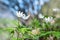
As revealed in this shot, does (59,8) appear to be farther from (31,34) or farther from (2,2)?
(31,34)

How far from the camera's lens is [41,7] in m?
4.75

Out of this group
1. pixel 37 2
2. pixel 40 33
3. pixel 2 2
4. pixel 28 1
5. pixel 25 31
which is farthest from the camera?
pixel 37 2

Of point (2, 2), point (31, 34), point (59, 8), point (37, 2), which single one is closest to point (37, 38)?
point (31, 34)

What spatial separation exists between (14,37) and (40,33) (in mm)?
212

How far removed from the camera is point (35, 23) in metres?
2.14

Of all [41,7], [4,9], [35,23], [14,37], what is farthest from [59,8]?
[14,37]

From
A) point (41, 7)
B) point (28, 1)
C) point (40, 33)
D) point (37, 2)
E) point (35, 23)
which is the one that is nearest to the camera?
point (40, 33)

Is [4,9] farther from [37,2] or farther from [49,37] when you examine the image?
[49,37]

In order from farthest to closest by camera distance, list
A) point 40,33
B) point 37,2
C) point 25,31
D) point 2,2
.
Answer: point 37,2, point 2,2, point 40,33, point 25,31

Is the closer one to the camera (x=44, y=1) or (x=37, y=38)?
(x=37, y=38)

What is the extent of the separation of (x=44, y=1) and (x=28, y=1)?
0.85 metres

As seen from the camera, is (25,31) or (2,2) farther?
(2,2)

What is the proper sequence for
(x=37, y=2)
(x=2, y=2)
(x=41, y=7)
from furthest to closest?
(x=41, y=7)
(x=37, y=2)
(x=2, y=2)

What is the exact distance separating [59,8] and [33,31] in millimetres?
2759
